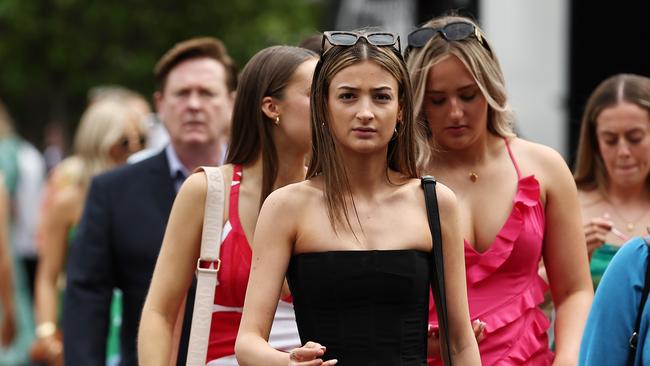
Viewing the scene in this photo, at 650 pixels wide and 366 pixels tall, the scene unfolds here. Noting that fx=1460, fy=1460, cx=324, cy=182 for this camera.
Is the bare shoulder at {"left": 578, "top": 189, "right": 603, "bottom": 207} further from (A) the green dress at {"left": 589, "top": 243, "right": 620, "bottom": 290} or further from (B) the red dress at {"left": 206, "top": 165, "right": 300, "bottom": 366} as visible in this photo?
(B) the red dress at {"left": 206, "top": 165, "right": 300, "bottom": 366}

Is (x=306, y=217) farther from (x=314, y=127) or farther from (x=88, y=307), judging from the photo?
(x=88, y=307)

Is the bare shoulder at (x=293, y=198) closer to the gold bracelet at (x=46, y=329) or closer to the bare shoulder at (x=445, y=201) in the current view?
the bare shoulder at (x=445, y=201)

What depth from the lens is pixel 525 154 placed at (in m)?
5.14

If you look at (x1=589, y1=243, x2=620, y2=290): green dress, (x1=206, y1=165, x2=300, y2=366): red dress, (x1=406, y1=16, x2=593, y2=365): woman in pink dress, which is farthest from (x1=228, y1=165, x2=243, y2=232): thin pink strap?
(x1=589, y1=243, x2=620, y2=290): green dress

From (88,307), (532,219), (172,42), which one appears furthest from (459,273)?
(172,42)

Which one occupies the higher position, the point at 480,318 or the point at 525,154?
the point at 525,154

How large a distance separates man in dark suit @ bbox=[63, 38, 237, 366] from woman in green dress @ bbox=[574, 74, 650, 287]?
1781mm

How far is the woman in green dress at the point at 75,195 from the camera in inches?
358

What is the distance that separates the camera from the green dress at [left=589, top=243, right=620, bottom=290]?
5957 millimetres

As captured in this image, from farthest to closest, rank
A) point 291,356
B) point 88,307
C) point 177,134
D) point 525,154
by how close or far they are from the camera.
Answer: point 177,134 < point 88,307 < point 525,154 < point 291,356

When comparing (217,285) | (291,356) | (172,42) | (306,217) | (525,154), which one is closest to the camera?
(291,356)

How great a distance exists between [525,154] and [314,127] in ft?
3.95

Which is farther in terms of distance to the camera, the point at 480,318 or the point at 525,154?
the point at 525,154

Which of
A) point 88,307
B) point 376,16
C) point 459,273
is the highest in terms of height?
point 376,16
